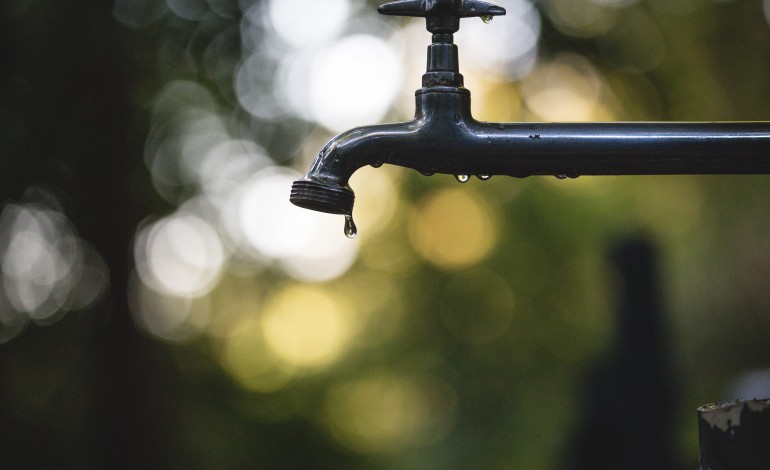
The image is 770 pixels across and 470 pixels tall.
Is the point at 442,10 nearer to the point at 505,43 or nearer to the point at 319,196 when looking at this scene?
the point at 319,196

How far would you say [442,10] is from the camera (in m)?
1.11

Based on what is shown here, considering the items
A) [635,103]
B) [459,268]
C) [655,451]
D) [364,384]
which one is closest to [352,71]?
[459,268]

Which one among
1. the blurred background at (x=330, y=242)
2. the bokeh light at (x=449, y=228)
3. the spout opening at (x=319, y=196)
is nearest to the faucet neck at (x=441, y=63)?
the spout opening at (x=319, y=196)

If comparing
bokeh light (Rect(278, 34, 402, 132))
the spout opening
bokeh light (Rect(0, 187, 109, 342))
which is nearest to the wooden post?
the spout opening

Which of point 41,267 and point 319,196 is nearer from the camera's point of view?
point 319,196

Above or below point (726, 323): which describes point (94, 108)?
above

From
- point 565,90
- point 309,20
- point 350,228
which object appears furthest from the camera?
point 309,20

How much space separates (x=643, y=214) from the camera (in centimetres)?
701

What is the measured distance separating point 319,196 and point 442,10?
0.33 meters

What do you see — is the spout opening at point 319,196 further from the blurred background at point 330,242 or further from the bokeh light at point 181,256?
the bokeh light at point 181,256

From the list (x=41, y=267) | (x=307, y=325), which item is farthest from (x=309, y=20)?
(x=307, y=325)

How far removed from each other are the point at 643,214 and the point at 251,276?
5.10m

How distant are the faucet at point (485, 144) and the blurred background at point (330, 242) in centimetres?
248

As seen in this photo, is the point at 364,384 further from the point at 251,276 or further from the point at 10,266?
the point at 10,266
